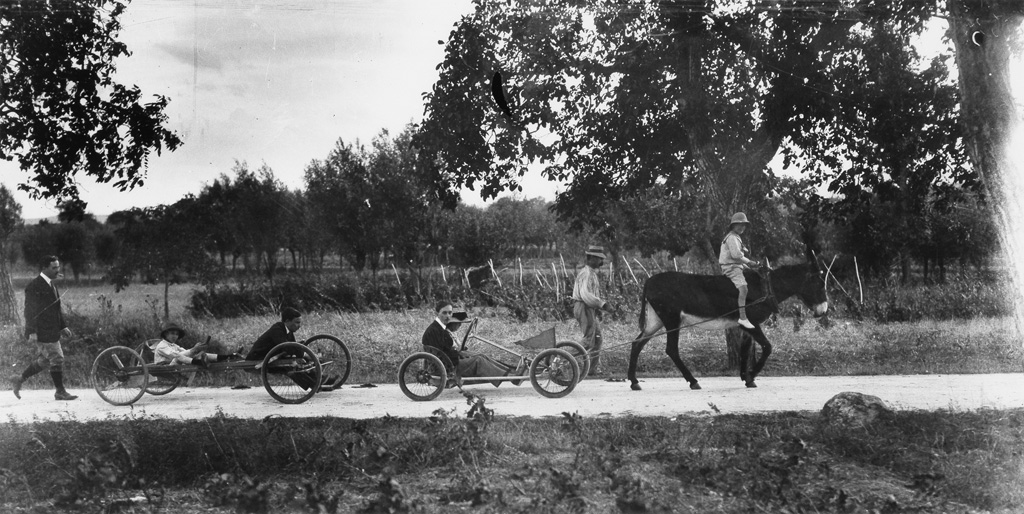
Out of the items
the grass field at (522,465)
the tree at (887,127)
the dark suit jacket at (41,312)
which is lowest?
the grass field at (522,465)

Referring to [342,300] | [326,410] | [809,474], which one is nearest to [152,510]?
[326,410]

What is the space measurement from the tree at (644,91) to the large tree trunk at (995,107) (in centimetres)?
145

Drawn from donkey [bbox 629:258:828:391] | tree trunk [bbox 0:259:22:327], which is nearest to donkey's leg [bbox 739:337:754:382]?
donkey [bbox 629:258:828:391]

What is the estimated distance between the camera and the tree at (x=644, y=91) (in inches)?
460

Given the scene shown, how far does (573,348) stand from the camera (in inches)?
410

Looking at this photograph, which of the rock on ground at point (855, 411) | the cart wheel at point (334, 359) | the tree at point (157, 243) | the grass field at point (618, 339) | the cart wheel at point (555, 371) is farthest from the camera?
the tree at point (157, 243)

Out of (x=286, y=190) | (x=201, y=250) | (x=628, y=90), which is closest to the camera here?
(x=628, y=90)

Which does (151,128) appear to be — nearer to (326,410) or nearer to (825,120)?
(326,410)

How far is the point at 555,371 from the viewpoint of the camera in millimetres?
9695

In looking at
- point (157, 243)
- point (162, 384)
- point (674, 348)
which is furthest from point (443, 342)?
point (157, 243)

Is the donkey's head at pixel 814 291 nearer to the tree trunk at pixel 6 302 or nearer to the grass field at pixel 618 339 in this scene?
the grass field at pixel 618 339

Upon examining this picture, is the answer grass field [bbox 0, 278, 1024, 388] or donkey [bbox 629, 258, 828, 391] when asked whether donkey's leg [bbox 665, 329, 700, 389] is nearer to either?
donkey [bbox 629, 258, 828, 391]

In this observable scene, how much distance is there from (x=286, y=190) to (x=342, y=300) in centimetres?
287

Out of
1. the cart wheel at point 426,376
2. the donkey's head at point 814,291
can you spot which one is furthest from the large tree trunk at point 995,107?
the cart wheel at point 426,376
